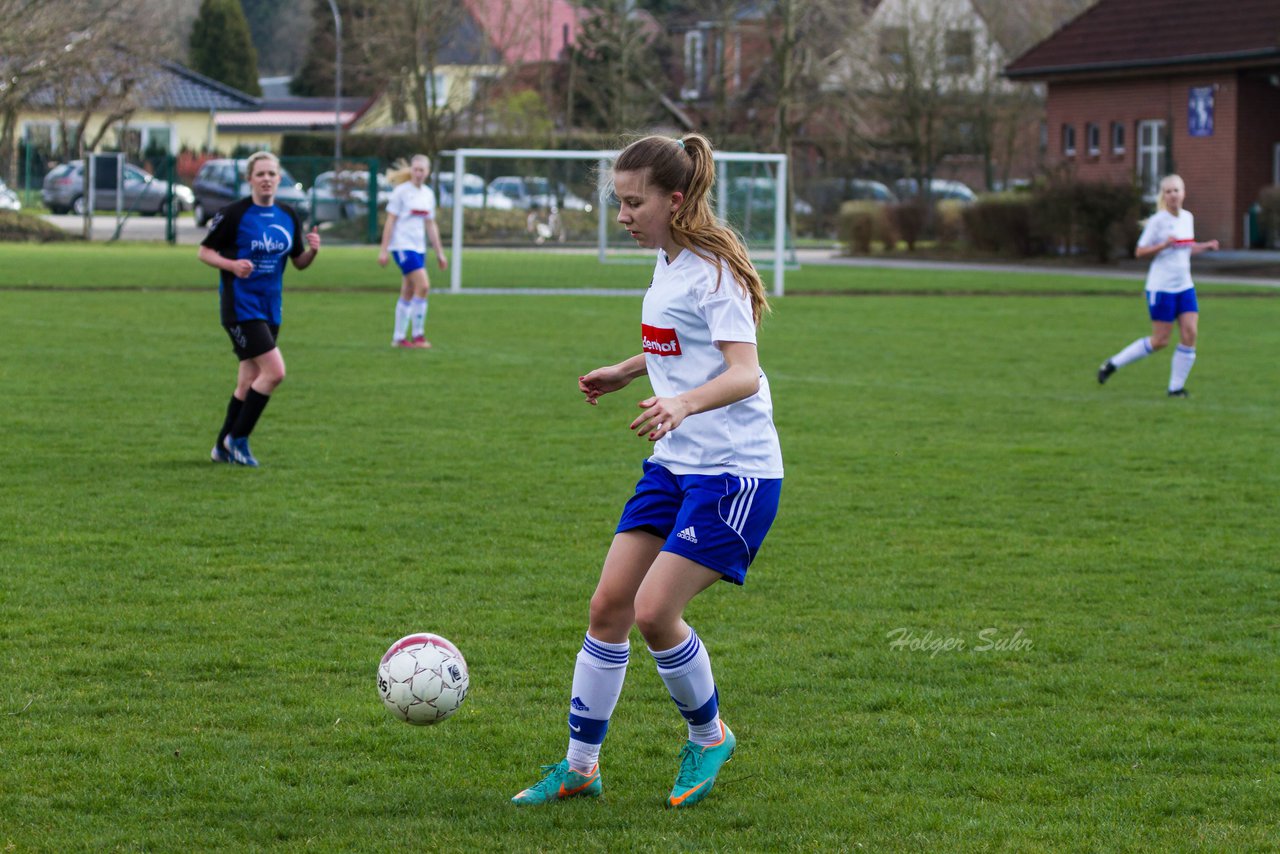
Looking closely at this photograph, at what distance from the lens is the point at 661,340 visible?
429 centimetres

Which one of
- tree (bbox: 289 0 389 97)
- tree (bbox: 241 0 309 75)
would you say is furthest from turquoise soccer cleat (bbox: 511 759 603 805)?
tree (bbox: 241 0 309 75)

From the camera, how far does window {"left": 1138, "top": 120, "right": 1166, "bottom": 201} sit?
41.7 metres

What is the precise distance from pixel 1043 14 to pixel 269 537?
54.5m

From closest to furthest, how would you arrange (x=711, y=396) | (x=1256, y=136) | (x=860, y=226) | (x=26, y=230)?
(x=711, y=396) → (x=1256, y=136) → (x=26, y=230) → (x=860, y=226)

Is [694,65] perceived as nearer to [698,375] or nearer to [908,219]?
[908,219]

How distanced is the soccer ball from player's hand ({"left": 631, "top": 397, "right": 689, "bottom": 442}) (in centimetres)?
105

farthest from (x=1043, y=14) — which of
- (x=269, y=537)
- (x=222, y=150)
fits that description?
(x=269, y=537)

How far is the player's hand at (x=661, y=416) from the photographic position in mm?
3842

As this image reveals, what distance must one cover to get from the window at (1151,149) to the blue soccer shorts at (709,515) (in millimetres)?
39081

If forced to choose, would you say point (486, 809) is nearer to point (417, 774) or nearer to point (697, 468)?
point (417, 774)

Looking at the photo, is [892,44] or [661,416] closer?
[661,416]

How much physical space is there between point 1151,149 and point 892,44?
14.0 m

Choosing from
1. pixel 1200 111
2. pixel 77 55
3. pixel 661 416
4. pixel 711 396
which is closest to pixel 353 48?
pixel 77 55

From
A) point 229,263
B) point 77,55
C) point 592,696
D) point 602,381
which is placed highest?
point 77,55
